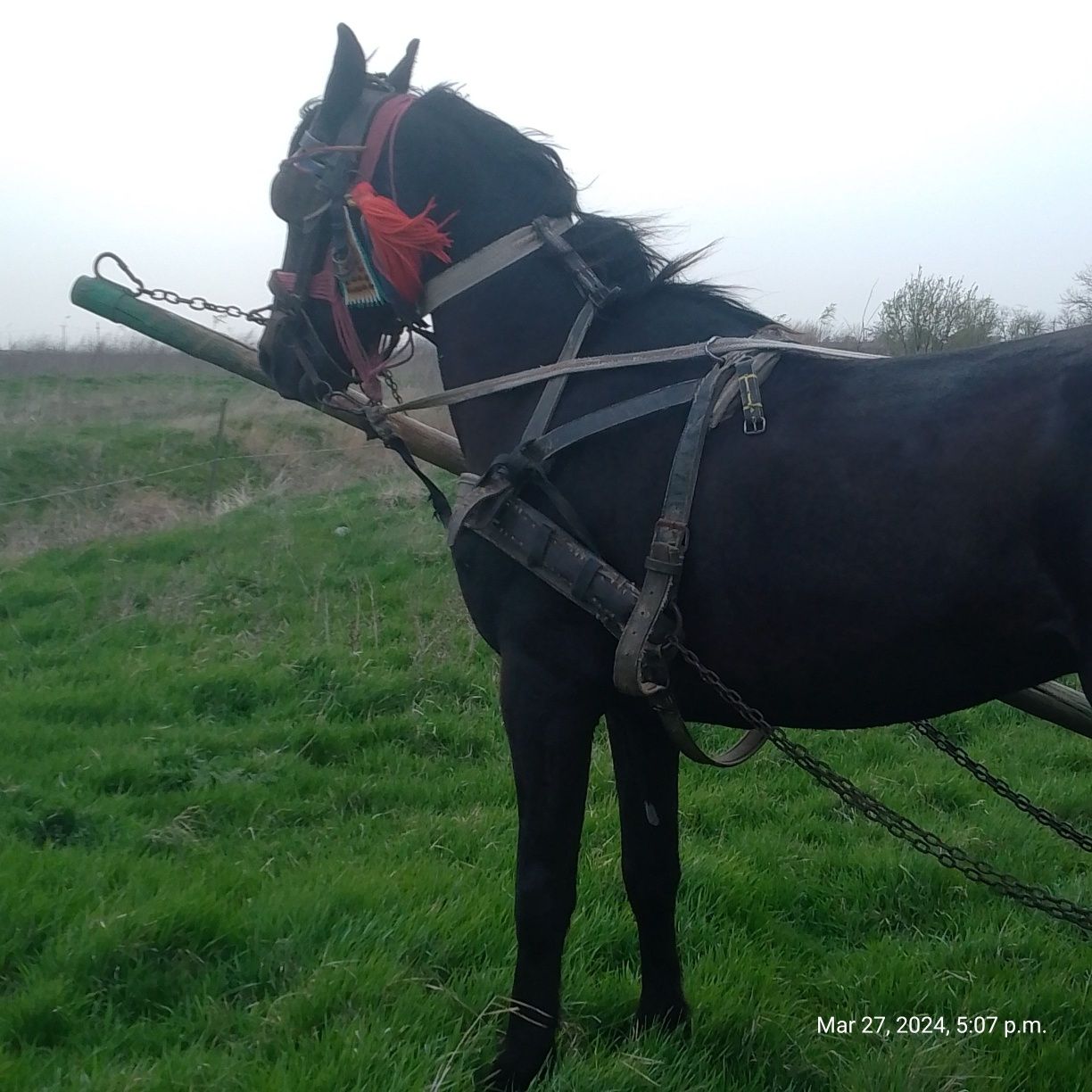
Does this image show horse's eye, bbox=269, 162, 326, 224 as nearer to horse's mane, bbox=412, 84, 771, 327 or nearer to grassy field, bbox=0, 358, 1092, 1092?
horse's mane, bbox=412, 84, 771, 327

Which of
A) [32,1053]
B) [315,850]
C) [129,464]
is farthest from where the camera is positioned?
[129,464]

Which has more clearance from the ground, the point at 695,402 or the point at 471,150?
the point at 471,150

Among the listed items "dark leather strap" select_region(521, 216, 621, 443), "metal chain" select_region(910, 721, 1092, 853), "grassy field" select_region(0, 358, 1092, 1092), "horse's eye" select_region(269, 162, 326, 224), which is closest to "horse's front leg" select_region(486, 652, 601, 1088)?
"grassy field" select_region(0, 358, 1092, 1092)

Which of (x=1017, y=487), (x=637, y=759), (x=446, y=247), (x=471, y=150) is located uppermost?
(x=471, y=150)

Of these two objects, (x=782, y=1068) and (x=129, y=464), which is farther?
(x=129, y=464)

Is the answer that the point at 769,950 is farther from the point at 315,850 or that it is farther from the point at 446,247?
the point at 446,247

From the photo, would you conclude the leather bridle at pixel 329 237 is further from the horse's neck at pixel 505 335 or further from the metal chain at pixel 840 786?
the metal chain at pixel 840 786

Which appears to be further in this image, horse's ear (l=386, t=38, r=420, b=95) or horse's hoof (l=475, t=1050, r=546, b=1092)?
horse's ear (l=386, t=38, r=420, b=95)

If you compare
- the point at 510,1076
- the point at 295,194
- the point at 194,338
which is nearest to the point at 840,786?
the point at 510,1076

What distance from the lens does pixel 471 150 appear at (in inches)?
98.7

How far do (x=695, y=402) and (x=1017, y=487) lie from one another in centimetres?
67

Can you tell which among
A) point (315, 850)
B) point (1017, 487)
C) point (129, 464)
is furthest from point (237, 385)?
point (1017, 487)

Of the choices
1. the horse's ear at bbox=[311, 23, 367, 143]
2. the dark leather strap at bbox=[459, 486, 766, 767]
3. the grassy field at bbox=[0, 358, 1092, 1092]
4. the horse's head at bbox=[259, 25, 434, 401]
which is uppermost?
the horse's ear at bbox=[311, 23, 367, 143]

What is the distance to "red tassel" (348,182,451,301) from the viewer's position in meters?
2.41
